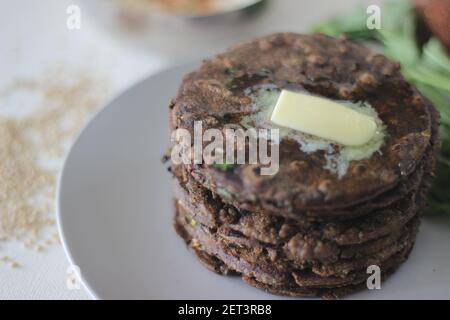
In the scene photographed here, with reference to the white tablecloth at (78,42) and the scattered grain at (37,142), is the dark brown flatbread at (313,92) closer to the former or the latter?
the scattered grain at (37,142)

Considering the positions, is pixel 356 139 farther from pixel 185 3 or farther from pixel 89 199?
pixel 185 3

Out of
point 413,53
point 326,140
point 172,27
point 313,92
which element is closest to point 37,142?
point 172,27

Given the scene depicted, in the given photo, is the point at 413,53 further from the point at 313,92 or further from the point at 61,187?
the point at 61,187

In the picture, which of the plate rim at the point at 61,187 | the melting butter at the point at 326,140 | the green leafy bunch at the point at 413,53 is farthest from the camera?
the green leafy bunch at the point at 413,53

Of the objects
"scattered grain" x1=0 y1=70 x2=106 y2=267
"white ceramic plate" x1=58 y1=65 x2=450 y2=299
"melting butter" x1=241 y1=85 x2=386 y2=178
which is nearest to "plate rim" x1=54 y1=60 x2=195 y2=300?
"white ceramic plate" x1=58 y1=65 x2=450 y2=299

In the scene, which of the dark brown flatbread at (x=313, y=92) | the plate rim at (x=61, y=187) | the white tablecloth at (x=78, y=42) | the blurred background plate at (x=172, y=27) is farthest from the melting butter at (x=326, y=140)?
the white tablecloth at (x=78, y=42)

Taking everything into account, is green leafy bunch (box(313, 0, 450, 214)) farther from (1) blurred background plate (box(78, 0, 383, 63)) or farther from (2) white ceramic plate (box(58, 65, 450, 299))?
(1) blurred background plate (box(78, 0, 383, 63))
